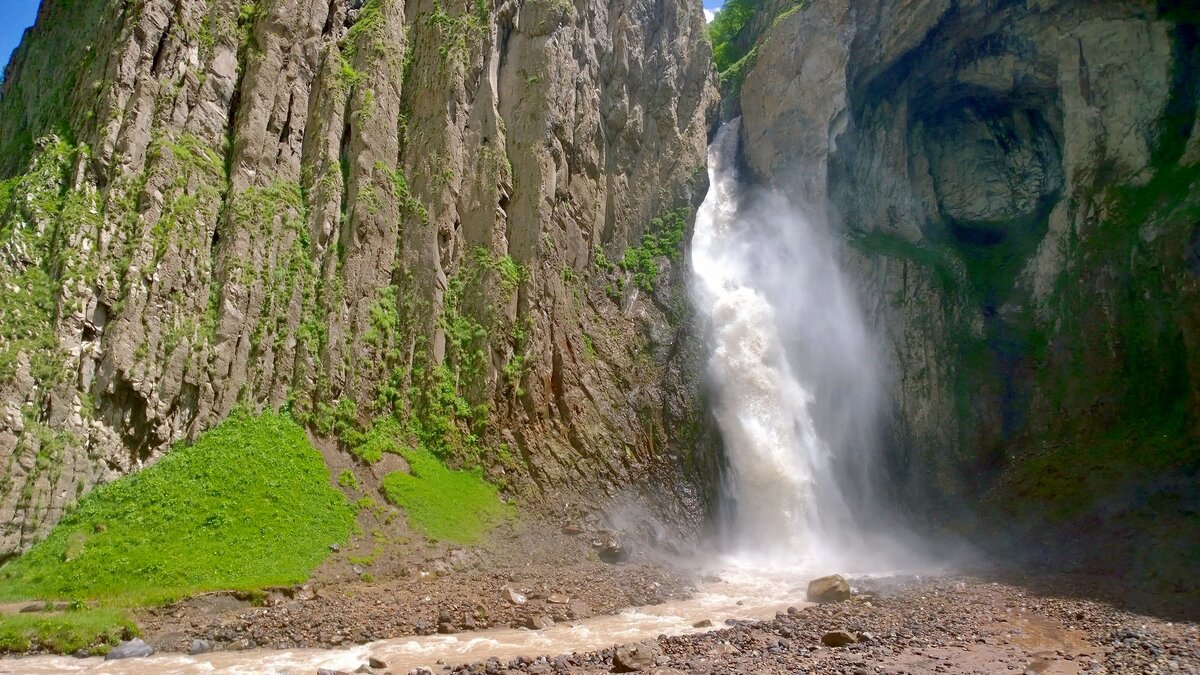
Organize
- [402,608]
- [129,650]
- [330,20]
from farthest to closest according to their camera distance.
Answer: [330,20], [402,608], [129,650]

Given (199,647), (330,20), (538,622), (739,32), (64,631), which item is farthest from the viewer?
(739,32)

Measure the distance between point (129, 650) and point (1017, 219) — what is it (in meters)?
36.5

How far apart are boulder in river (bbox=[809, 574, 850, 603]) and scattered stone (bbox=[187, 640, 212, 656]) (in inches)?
516

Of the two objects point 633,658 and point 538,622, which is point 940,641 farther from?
point 538,622

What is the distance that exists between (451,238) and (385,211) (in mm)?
2457

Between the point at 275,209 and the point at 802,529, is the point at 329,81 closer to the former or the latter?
the point at 275,209

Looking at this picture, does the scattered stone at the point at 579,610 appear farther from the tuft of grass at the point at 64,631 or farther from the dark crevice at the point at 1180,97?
the dark crevice at the point at 1180,97

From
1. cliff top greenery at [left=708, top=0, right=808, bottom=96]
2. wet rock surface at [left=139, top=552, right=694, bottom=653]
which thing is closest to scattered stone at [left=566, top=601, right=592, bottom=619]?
wet rock surface at [left=139, top=552, right=694, bottom=653]

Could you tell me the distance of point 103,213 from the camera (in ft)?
66.5

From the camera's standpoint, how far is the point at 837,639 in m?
13.8

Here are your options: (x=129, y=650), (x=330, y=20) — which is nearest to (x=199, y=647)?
(x=129, y=650)

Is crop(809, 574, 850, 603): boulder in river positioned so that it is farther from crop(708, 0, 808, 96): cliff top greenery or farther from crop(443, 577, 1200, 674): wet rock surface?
crop(708, 0, 808, 96): cliff top greenery

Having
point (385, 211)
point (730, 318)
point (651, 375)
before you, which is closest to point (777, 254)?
point (730, 318)

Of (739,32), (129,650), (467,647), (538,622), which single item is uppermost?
(739,32)
